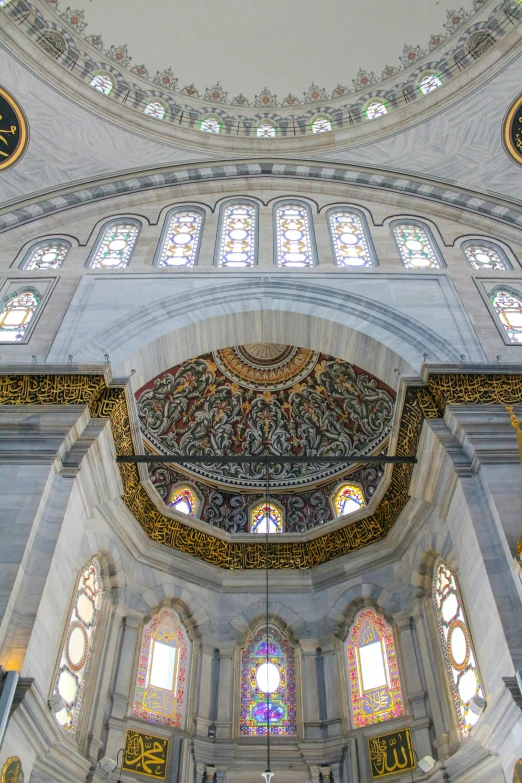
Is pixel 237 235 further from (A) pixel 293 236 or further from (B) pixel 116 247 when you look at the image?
(B) pixel 116 247

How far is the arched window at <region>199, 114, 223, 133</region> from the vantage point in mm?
10992

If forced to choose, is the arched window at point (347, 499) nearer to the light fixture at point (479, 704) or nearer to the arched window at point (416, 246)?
the arched window at point (416, 246)

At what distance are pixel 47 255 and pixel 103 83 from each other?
173 inches

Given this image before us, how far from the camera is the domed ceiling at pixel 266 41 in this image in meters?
11.3

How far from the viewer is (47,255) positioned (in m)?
7.74

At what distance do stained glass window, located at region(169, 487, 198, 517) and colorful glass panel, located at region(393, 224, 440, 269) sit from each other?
3823 mm

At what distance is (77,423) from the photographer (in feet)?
17.4

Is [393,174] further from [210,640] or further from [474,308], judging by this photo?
[210,640]

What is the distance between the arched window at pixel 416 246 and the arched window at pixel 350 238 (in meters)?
0.37

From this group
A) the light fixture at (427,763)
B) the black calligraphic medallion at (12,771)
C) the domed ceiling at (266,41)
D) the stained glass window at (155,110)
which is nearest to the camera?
the black calligraphic medallion at (12,771)

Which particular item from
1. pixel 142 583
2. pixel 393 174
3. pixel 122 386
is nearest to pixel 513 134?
pixel 393 174

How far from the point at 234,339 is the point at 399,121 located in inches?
212

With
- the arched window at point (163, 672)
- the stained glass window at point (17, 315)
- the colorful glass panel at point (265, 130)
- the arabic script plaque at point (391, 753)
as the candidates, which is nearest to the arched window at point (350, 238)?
the colorful glass panel at point (265, 130)

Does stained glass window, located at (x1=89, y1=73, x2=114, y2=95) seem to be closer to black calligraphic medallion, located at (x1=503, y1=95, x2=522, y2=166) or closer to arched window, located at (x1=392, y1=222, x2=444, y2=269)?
arched window, located at (x1=392, y1=222, x2=444, y2=269)
